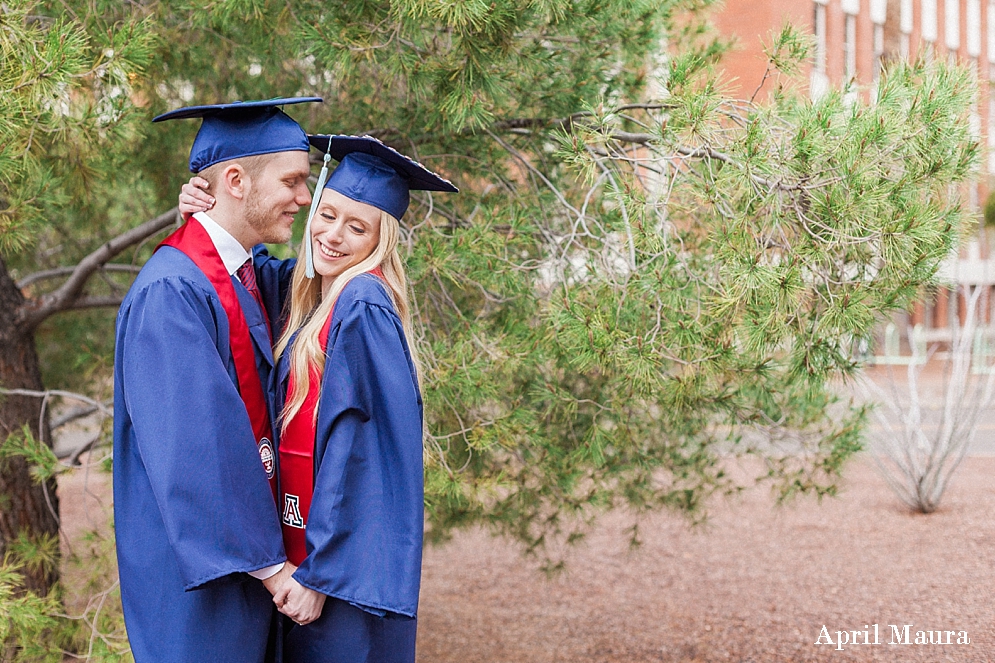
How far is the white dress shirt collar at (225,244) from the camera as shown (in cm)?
222

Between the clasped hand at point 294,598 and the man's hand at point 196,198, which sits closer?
the clasped hand at point 294,598

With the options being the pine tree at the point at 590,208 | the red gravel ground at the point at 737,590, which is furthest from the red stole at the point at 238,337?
the red gravel ground at the point at 737,590

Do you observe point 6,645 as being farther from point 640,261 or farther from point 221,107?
point 640,261

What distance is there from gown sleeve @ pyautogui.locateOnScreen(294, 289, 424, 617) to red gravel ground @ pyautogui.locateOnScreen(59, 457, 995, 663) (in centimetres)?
184

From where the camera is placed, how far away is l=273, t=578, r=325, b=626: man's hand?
2.02m

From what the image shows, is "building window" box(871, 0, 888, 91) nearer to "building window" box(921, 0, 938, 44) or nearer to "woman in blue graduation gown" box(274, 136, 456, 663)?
"building window" box(921, 0, 938, 44)

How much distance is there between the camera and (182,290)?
6.66 feet

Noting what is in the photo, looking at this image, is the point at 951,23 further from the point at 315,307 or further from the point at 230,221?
the point at 230,221

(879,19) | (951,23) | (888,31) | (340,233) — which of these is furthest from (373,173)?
(951,23)

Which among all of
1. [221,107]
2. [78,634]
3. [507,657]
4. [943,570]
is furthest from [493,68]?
[943,570]

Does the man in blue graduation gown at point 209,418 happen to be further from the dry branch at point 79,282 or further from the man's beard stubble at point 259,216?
the dry branch at point 79,282

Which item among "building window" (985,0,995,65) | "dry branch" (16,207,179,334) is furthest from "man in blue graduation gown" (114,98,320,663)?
"building window" (985,0,995,65)

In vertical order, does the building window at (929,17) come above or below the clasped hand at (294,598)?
above

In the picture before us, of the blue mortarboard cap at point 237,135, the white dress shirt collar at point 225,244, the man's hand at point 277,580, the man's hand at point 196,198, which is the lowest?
the man's hand at point 277,580
